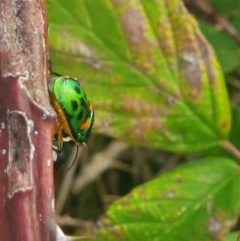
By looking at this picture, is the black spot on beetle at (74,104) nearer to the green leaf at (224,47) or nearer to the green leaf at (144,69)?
the green leaf at (144,69)

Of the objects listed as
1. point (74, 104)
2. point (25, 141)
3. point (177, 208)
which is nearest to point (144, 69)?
point (177, 208)

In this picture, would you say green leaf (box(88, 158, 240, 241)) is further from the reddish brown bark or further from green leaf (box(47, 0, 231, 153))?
the reddish brown bark

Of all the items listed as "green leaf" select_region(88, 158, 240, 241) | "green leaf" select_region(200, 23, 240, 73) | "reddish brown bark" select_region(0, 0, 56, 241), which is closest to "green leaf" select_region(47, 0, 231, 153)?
"green leaf" select_region(88, 158, 240, 241)

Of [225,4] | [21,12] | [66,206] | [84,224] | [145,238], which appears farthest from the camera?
[66,206]

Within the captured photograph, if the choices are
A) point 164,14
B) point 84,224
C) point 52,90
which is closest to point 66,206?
point 84,224

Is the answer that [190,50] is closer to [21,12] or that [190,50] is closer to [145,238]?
[145,238]

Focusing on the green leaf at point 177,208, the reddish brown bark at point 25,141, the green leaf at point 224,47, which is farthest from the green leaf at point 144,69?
the reddish brown bark at point 25,141

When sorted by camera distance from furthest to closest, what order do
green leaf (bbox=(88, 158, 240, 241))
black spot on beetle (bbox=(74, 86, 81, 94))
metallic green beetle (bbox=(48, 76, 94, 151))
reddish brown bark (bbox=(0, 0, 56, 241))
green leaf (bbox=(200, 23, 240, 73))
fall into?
green leaf (bbox=(200, 23, 240, 73)) → green leaf (bbox=(88, 158, 240, 241)) → black spot on beetle (bbox=(74, 86, 81, 94)) → metallic green beetle (bbox=(48, 76, 94, 151)) → reddish brown bark (bbox=(0, 0, 56, 241))
